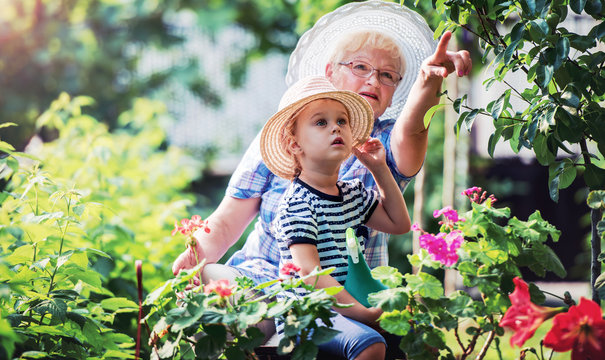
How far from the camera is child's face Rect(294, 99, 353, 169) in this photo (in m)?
2.11

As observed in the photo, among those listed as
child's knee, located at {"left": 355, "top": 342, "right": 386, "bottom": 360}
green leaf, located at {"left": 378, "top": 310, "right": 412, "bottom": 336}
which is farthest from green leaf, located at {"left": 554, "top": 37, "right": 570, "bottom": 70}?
child's knee, located at {"left": 355, "top": 342, "right": 386, "bottom": 360}

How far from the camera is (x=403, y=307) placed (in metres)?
1.69

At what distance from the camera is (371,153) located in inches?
88.1

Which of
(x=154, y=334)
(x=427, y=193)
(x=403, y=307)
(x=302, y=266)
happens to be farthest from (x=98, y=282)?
(x=427, y=193)

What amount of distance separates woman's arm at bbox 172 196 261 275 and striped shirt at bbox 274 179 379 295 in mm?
411

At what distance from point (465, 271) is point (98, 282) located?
3.80ft

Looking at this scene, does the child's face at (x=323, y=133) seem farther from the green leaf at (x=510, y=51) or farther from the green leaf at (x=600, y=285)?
the green leaf at (x=600, y=285)

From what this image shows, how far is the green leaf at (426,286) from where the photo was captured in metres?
1.70

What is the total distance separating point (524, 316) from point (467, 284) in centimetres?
22

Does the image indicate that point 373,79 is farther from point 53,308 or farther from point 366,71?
point 53,308

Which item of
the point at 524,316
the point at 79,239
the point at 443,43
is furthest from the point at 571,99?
the point at 79,239

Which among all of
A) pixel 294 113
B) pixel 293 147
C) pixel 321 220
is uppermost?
pixel 294 113

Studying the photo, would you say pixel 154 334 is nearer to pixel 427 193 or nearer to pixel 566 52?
pixel 566 52

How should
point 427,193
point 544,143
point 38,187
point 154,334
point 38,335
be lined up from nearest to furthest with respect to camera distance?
point 154,334 < point 544,143 < point 38,335 < point 38,187 < point 427,193
